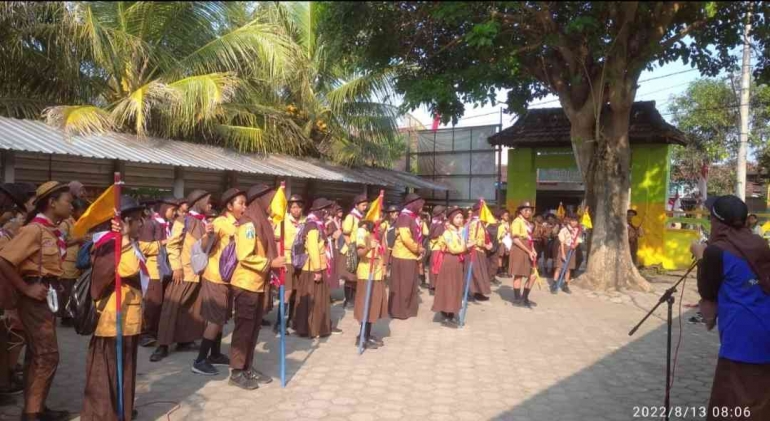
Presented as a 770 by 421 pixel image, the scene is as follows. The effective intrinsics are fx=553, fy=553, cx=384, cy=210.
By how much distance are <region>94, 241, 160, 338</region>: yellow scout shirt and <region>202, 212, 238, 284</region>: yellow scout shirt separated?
1339mm

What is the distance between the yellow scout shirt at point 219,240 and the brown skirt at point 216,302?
2.4 inches

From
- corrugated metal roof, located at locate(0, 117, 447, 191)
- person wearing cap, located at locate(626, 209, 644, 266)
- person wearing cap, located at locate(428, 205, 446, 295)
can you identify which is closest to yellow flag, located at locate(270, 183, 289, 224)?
person wearing cap, located at locate(428, 205, 446, 295)

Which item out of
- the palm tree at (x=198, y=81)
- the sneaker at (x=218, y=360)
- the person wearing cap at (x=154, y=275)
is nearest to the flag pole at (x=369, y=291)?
the sneaker at (x=218, y=360)

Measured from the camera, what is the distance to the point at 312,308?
22.7 ft

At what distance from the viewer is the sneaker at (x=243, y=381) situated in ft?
16.2

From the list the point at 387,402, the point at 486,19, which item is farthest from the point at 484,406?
the point at 486,19

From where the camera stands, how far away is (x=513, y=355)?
253 inches

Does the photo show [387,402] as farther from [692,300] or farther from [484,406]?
[692,300]

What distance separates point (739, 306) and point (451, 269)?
175 inches

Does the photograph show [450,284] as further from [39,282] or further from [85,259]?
[39,282]

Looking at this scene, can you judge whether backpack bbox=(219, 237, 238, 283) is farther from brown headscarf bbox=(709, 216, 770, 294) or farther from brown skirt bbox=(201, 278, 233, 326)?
brown headscarf bbox=(709, 216, 770, 294)

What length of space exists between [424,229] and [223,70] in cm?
590

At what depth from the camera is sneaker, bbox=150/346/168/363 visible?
5.83 metres

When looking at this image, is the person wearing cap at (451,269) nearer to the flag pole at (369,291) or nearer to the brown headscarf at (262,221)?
the flag pole at (369,291)
